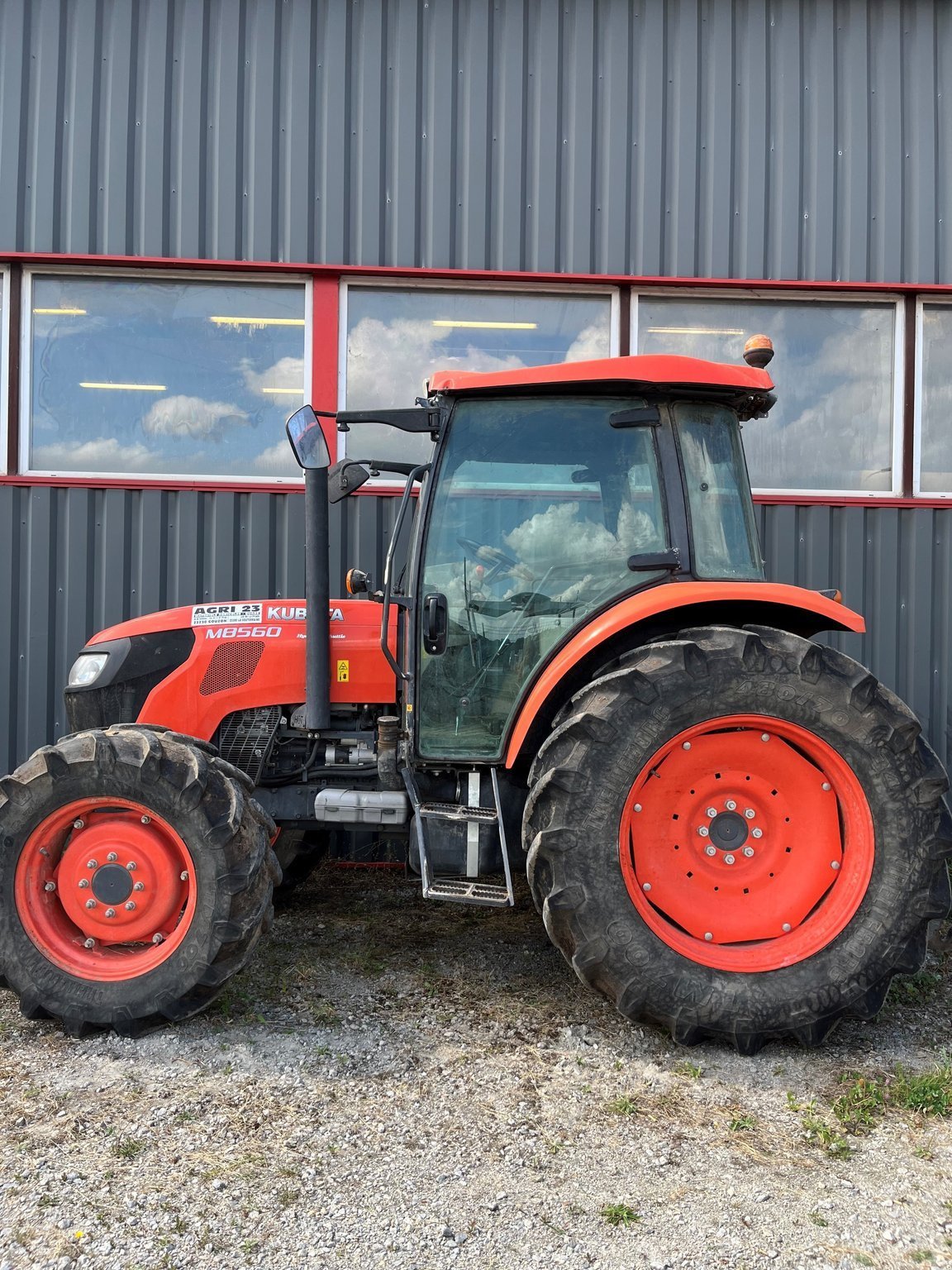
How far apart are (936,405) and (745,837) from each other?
353 cm

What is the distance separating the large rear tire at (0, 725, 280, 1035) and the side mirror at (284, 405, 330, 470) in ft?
3.43

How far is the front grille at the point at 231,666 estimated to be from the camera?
10.9 feet

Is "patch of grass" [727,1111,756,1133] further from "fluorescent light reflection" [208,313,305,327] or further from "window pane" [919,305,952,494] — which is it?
"fluorescent light reflection" [208,313,305,327]

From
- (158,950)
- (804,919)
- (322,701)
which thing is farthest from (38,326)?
(804,919)

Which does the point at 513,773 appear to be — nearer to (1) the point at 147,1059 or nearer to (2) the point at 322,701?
(2) the point at 322,701

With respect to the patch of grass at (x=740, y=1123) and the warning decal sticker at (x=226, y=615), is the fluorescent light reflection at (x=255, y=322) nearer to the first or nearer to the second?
the warning decal sticker at (x=226, y=615)

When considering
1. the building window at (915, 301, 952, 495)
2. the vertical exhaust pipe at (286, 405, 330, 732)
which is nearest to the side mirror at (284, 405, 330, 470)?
the vertical exhaust pipe at (286, 405, 330, 732)

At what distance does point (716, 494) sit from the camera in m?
2.97

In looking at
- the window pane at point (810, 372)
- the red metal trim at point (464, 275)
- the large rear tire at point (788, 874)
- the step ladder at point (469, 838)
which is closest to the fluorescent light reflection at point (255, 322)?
the red metal trim at point (464, 275)

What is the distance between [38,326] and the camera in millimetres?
4781

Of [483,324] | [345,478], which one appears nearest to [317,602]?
[345,478]

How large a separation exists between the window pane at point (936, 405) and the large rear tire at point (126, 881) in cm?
433

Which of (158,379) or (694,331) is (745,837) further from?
(158,379)

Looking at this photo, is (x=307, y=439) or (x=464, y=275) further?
(x=464, y=275)
